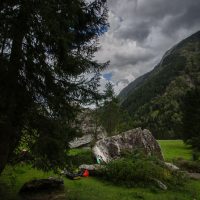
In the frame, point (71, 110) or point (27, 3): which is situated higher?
point (27, 3)

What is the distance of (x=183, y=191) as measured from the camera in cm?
1912

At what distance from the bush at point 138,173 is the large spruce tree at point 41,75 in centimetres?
825

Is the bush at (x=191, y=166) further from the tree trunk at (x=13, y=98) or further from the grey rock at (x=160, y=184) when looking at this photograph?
the tree trunk at (x=13, y=98)

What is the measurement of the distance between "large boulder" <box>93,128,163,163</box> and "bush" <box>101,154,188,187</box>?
5.06 m

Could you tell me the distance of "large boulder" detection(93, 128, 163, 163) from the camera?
92.6 feet

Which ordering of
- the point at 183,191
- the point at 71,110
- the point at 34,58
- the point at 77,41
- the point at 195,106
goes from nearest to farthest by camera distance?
the point at 34,58, the point at 71,110, the point at 77,41, the point at 183,191, the point at 195,106

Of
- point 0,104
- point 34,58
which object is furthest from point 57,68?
point 0,104

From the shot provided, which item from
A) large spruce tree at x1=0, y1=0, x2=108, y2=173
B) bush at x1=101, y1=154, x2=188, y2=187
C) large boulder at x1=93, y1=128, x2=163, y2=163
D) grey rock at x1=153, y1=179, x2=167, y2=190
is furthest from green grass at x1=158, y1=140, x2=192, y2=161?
large spruce tree at x1=0, y1=0, x2=108, y2=173

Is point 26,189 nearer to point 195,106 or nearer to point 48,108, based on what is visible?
point 48,108

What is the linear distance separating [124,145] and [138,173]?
9.20 meters

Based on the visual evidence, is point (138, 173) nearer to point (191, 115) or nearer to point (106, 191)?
point (106, 191)

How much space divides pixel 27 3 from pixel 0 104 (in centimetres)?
406

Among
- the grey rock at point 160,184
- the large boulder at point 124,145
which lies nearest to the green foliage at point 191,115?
the large boulder at point 124,145

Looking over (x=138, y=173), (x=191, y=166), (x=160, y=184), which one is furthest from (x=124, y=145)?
(x=160, y=184)
